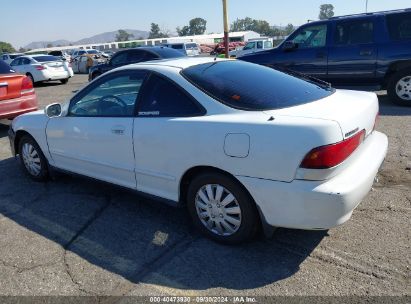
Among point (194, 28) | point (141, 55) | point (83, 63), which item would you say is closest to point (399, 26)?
point (141, 55)

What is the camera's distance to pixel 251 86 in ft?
11.2

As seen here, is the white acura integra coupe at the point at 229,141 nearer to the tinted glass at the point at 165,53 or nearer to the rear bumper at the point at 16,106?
the rear bumper at the point at 16,106

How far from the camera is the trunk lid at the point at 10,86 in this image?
24.4ft

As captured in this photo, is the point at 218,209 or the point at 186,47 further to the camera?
the point at 186,47

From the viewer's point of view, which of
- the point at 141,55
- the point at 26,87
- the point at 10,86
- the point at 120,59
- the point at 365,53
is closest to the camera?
the point at 10,86

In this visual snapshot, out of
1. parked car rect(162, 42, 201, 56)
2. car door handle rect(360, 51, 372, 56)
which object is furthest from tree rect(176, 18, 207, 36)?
car door handle rect(360, 51, 372, 56)

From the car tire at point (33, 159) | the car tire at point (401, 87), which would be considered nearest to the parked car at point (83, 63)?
the car tire at point (401, 87)

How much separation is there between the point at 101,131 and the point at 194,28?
16855 centimetres

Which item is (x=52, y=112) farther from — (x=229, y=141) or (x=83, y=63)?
(x=83, y=63)

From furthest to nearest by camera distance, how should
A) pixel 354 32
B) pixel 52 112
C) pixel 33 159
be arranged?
pixel 354 32
pixel 33 159
pixel 52 112

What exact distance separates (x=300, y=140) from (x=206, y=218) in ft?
3.71

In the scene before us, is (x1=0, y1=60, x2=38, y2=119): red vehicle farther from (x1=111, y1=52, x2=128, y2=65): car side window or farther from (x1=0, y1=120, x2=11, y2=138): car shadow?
(x1=111, y1=52, x2=128, y2=65): car side window

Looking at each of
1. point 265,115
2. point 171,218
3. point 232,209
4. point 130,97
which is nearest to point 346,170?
point 265,115

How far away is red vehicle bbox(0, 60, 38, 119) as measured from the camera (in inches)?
293
